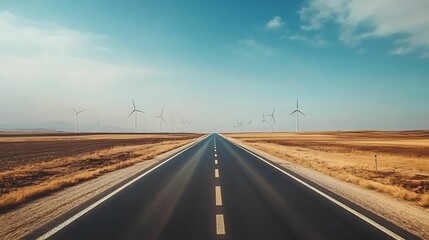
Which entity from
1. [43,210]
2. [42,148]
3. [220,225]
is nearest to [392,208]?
[220,225]

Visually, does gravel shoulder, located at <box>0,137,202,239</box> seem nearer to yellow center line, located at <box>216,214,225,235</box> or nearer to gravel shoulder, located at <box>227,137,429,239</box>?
yellow center line, located at <box>216,214,225,235</box>

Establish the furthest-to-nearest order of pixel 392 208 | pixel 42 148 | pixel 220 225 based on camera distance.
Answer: pixel 42 148, pixel 392 208, pixel 220 225

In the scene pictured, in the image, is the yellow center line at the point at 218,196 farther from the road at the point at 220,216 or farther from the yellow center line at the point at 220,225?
the yellow center line at the point at 220,225

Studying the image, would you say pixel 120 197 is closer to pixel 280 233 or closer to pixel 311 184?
pixel 280 233

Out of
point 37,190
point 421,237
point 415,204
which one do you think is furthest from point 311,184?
point 37,190

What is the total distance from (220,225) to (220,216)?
665 millimetres

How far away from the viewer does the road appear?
5699mm

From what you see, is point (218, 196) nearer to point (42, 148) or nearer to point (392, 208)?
point (392, 208)

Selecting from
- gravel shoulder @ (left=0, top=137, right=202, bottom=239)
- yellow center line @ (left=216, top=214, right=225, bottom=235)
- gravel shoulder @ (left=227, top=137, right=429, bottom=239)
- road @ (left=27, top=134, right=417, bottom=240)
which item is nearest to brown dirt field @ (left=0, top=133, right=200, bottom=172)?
gravel shoulder @ (left=0, top=137, right=202, bottom=239)

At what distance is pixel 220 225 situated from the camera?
6.21m

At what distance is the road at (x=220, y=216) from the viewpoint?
18.7 ft

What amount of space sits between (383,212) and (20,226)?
26.8 feet

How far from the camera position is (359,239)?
545 centimetres

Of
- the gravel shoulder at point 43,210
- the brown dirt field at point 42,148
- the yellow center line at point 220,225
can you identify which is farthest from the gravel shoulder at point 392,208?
the brown dirt field at point 42,148
